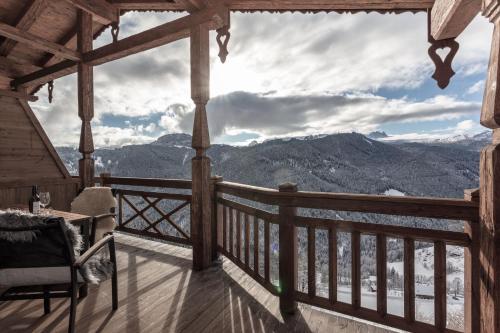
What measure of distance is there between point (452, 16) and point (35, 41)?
5.39 metres

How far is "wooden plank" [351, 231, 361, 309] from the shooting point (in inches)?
76.9

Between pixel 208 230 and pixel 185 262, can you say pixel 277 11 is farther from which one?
pixel 185 262

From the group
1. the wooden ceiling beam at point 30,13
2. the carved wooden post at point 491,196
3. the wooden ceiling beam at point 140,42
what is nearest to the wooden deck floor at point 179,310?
the carved wooden post at point 491,196

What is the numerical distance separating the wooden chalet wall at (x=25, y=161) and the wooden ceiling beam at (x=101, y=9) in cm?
195

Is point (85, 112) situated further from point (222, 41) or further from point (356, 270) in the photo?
point (356, 270)

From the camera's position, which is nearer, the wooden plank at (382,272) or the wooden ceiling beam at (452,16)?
the wooden plank at (382,272)

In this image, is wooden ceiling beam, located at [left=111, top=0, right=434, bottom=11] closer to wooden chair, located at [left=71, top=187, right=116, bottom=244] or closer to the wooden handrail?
the wooden handrail

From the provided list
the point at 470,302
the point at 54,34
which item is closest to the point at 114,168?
the point at 54,34

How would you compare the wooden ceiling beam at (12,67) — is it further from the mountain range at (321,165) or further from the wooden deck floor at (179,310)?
the mountain range at (321,165)

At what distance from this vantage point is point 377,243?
1.87 meters

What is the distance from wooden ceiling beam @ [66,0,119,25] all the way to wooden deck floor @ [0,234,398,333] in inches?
159

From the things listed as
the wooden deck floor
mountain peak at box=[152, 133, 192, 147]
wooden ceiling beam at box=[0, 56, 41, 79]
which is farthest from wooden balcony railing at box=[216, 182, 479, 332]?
mountain peak at box=[152, 133, 192, 147]

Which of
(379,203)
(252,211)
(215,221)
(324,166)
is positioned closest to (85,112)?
(215,221)

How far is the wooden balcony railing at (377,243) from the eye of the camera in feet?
5.18
